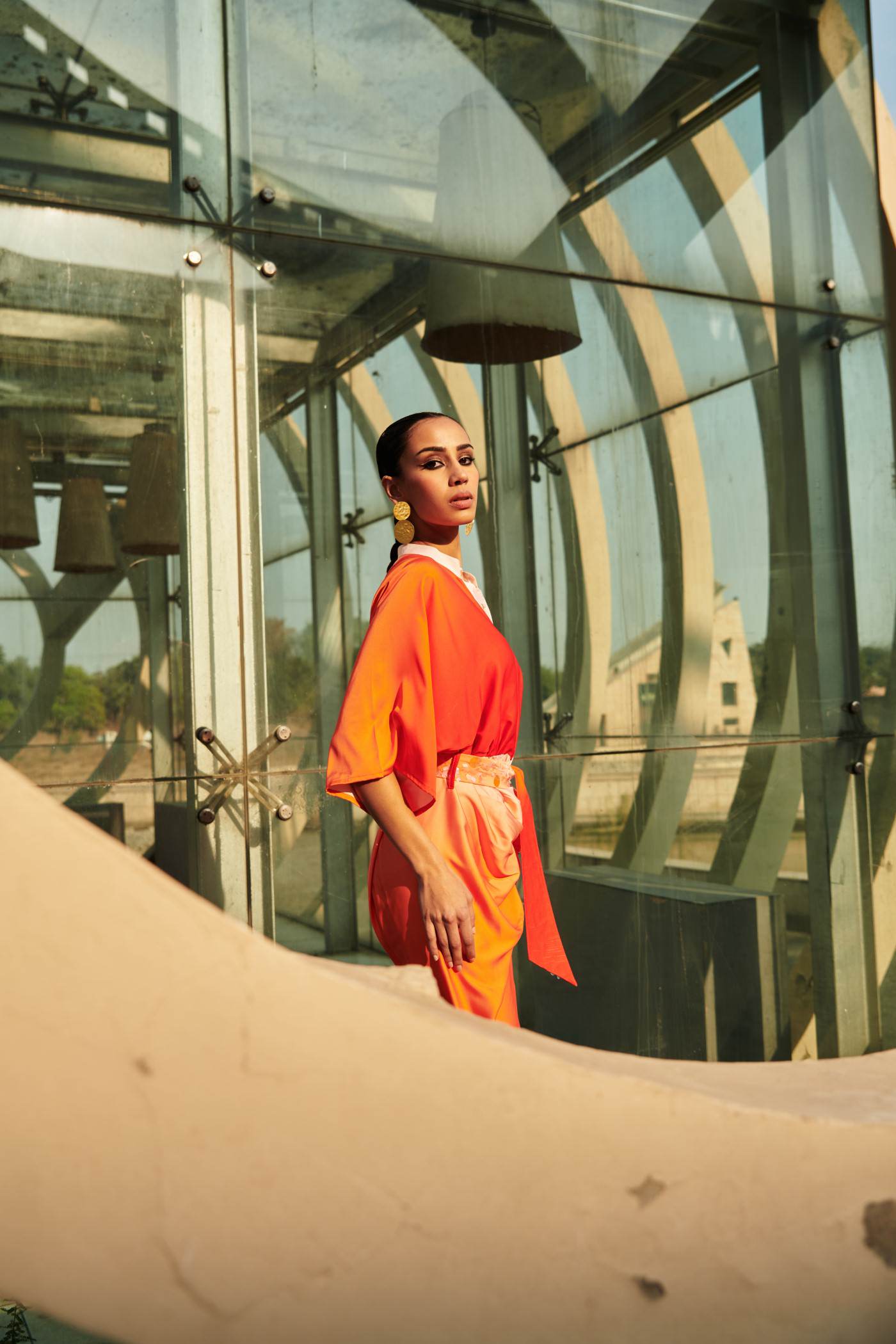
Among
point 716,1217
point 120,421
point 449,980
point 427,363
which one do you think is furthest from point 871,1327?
point 427,363

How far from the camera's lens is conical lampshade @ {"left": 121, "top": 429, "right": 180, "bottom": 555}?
312 centimetres

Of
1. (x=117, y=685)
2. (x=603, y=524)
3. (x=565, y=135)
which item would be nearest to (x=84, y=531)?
(x=117, y=685)

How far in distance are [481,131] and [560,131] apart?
283 millimetres

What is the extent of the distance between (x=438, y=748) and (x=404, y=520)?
0.41m

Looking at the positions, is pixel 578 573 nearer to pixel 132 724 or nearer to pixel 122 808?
pixel 132 724

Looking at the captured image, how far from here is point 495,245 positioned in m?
3.62

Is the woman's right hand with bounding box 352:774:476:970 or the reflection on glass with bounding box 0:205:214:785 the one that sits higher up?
the reflection on glass with bounding box 0:205:214:785

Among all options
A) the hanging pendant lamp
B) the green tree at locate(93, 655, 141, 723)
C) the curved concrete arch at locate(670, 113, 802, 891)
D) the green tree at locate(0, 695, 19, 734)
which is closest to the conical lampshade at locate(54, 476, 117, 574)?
the green tree at locate(93, 655, 141, 723)

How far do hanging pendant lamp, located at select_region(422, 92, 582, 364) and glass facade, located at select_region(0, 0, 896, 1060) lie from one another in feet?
0.04

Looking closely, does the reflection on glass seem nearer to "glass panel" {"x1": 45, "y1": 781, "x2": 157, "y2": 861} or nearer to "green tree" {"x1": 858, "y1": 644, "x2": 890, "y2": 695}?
"glass panel" {"x1": 45, "y1": 781, "x2": 157, "y2": 861}

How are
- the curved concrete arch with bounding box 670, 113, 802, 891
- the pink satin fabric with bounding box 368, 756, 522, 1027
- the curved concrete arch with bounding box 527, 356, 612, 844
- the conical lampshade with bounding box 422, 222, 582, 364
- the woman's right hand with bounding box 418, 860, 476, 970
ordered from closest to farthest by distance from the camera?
the woman's right hand with bounding box 418, 860, 476, 970, the pink satin fabric with bounding box 368, 756, 522, 1027, the conical lampshade with bounding box 422, 222, 582, 364, the curved concrete arch with bounding box 527, 356, 612, 844, the curved concrete arch with bounding box 670, 113, 802, 891

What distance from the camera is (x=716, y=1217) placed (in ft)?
2.52

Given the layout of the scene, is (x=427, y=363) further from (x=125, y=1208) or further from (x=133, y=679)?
(x=125, y=1208)

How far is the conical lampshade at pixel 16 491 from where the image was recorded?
2.97 m
